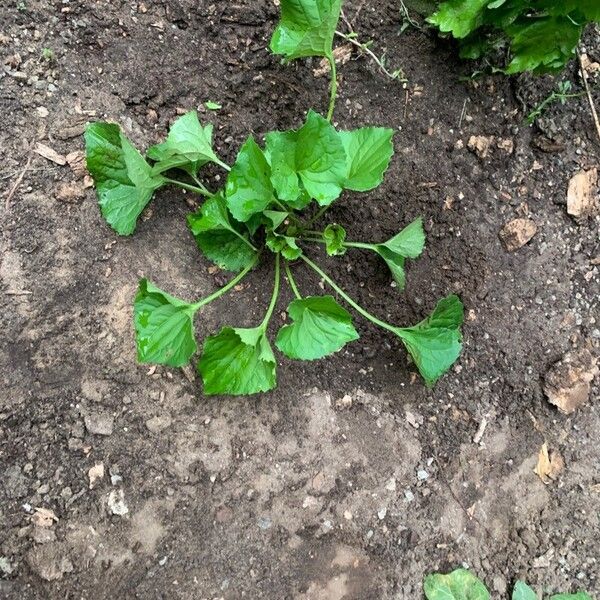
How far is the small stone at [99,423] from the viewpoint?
5.01ft

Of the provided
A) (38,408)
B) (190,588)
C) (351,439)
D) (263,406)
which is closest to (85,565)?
(190,588)

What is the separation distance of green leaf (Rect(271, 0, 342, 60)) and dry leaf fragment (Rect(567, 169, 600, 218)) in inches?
32.9

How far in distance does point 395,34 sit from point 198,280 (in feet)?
2.89

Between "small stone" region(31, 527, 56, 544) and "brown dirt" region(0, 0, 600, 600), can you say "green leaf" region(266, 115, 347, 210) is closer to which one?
"brown dirt" region(0, 0, 600, 600)

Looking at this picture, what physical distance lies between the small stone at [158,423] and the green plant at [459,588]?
30.2 inches

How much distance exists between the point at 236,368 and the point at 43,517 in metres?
0.56

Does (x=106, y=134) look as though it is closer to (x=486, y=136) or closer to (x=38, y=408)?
(x=38, y=408)

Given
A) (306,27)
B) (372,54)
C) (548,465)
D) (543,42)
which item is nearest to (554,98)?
(543,42)

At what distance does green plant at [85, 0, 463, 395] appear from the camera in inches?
57.2

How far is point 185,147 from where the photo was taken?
153 cm

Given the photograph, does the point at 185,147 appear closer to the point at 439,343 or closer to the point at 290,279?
the point at 290,279

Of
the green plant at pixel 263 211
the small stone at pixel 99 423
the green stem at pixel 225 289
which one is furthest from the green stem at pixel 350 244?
the small stone at pixel 99 423

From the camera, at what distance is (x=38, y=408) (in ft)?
4.93


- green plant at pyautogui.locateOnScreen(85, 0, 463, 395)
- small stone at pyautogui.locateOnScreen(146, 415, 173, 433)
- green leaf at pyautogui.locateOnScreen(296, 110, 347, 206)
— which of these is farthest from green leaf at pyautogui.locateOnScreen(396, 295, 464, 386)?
small stone at pyautogui.locateOnScreen(146, 415, 173, 433)
